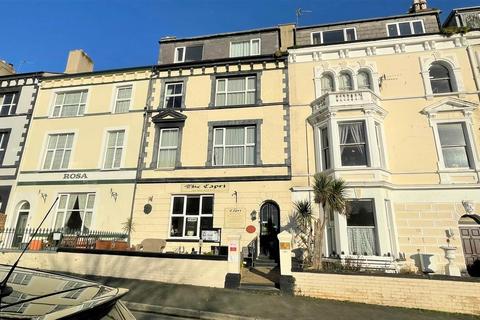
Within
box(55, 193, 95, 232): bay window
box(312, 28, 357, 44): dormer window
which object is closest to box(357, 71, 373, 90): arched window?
box(312, 28, 357, 44): dormer window

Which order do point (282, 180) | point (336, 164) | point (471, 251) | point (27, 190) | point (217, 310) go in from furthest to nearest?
1. point (27, 190)
2. point (282, 180)
3. point (336, 164)
4. point (471, 251)
5. point (217, 310)

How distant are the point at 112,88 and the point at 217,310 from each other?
51.4ft

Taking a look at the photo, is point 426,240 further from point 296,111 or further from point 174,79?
point 174,79

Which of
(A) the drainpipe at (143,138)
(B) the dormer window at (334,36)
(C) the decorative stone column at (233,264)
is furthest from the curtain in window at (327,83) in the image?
(A) the drainpipe at (143,138)

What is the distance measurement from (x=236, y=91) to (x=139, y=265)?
10.7 metres

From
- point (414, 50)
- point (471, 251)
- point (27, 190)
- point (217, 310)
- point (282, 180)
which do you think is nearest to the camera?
point (217, 310)

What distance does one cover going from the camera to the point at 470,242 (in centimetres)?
1216

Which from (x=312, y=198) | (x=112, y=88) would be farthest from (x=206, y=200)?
(x=112, y=88)

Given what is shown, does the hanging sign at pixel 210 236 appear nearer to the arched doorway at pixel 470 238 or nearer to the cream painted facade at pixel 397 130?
the cream painted facade at pixel 397 130

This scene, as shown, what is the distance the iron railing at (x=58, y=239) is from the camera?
12.6 meters

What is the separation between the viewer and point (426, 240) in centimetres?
1225

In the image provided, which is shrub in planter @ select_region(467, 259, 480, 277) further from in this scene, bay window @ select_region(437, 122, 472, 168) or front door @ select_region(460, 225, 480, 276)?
bay window @ select_region(437, 122, 472, 168)

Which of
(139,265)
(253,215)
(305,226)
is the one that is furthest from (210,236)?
(305,226)

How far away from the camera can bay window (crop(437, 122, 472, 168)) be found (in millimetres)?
13180
